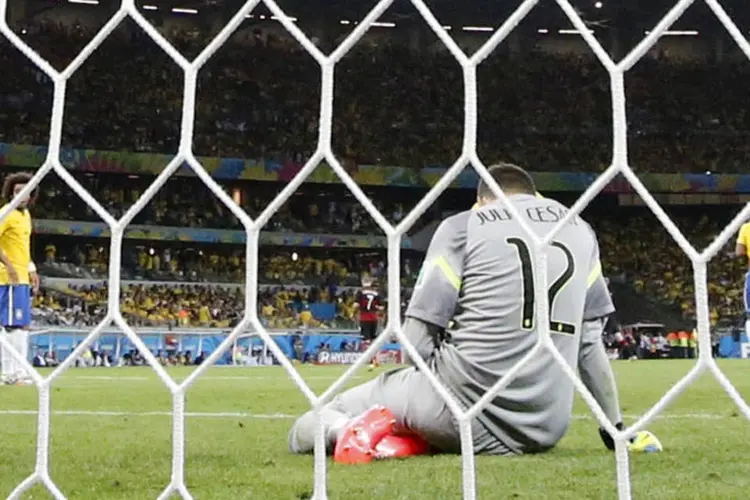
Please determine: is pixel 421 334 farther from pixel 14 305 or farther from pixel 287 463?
pixel 14 305

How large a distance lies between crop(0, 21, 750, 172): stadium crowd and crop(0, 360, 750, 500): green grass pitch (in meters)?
17.9

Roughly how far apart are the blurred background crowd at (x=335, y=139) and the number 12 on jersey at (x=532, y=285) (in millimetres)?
17121

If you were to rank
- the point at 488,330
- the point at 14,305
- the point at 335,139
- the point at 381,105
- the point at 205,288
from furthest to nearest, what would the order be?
the point at 381,105 → the point at 335,139 → the point at 205,288 → the point at 14,305 → the point at 488,330

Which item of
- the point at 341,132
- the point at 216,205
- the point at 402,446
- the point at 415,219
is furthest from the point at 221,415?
the point at 341,132

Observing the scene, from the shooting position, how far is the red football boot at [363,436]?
304 centimetres

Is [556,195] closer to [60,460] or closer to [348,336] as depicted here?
[348,336]

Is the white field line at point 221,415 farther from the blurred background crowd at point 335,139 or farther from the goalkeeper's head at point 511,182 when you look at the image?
the blurred background crowd at point 335,139

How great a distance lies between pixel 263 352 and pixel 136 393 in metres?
8.01

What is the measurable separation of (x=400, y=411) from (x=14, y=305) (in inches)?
176

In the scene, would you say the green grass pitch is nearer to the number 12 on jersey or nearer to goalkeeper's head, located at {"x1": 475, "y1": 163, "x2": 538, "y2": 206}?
the number 12 on jersey

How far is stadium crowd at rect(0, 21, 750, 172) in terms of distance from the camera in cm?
2266

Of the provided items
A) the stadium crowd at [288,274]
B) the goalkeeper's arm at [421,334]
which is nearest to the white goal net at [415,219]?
the goalkeeper's arm at [421,334]

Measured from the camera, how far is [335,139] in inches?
930

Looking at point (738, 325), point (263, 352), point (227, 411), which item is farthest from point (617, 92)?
point (738, 325)
